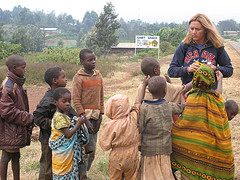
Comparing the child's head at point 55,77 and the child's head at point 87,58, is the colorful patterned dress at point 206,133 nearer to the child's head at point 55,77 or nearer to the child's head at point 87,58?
the child's head at point 87,58

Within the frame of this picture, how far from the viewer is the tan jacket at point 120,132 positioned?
91.3 inches

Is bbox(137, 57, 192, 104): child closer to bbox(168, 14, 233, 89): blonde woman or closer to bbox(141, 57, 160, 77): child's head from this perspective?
bbox(141, 57, 160, 77): child's head

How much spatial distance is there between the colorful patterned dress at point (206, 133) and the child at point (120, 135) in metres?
0.52

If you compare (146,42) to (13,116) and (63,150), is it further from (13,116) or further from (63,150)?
(63,150)

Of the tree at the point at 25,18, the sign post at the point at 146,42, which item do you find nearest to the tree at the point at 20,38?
the sign post at the point at 146,42

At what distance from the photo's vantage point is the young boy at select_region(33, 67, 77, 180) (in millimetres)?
2561

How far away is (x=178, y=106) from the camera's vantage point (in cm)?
246

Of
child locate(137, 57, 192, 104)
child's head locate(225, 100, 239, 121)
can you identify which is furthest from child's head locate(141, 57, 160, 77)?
child's head locate(225, 100, 239, 121)

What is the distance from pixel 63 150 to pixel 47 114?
0.42 meters

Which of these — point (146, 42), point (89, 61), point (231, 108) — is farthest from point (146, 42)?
point (231, 108)

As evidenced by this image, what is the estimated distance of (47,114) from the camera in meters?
2.60

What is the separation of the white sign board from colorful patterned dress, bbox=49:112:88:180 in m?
20.0

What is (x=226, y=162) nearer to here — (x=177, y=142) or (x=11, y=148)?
(x=177, y=142)

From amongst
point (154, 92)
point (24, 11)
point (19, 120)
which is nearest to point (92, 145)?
point (19, 120)
